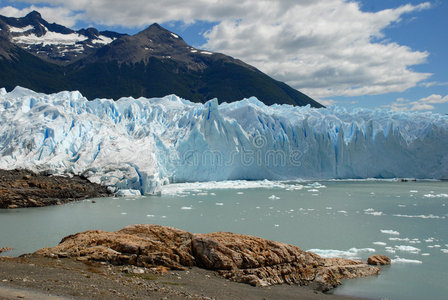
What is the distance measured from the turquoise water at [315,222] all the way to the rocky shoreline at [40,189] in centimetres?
74

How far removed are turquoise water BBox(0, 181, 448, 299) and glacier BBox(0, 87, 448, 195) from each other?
179 inches

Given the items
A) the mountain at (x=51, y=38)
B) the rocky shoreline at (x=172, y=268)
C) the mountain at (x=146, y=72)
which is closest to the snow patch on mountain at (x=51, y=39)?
the mountain at (x=51, y=38)

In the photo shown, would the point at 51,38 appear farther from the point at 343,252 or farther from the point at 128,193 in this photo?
the point at 343,252

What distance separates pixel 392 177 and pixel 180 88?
4506 centimetres

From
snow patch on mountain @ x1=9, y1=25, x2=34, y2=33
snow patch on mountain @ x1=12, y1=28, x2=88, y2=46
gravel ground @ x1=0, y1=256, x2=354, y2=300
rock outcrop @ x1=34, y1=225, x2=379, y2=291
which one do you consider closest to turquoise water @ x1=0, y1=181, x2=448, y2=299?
rock outcrop @ x1=34, y1=225, x2=379, y2=291

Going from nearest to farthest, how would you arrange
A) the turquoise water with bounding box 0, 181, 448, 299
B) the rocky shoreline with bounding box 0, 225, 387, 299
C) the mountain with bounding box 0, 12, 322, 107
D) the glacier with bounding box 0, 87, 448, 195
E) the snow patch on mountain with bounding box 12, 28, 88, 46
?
the rocky shoreline with bounding box 0, 225, 387, 299 → the turquoise water with bounding box 0, 181, 448, 299 → the glacier with bounding box 0, 87, 448, 195 → the mountain with bounding box 0, 12, 322, 107 → the snow patch on mountain with bounding box 12, 28, 88, 46

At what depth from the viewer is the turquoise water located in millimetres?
7079

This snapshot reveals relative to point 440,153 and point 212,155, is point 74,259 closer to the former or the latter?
point 212,155

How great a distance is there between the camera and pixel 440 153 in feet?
86.8

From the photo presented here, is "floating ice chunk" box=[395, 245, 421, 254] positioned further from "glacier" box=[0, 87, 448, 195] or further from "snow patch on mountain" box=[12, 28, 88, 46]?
"snow patch on mountain" box=[12, 28, 88, 46]

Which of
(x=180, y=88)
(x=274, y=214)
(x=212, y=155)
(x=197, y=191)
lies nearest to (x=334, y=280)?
(x=274, y=214)

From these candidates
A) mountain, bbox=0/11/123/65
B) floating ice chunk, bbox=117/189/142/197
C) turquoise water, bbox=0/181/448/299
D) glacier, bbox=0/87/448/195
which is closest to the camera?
turquoise water, bbox=0/181/448/299

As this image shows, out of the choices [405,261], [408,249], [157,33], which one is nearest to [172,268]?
[405,261]

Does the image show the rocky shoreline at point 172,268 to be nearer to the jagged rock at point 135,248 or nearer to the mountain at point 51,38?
the jagged rock at point 135,248
